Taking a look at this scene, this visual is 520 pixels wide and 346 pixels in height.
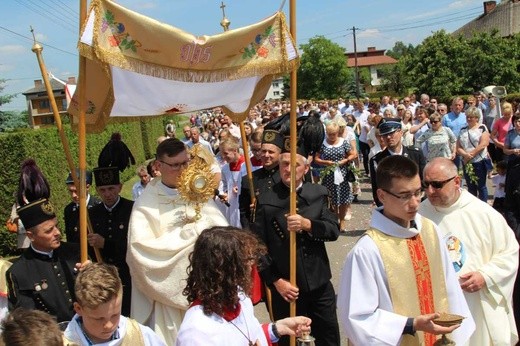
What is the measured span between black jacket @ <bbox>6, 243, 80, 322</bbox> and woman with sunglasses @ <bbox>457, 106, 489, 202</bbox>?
837 centimetres

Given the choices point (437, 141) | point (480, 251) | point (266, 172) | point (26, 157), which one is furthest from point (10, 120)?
point (480, 251)

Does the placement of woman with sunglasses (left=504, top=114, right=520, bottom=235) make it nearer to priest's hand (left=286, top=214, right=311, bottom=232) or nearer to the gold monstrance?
priest's hand (left=286, top=214, right=311, bottom=232)

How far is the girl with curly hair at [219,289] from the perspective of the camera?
274 centimetres

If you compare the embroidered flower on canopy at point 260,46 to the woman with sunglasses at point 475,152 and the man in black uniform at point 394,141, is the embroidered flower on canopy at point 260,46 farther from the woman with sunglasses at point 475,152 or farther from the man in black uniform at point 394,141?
the woman with sunglasses at point 475,152

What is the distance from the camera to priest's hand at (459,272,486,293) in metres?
4.01

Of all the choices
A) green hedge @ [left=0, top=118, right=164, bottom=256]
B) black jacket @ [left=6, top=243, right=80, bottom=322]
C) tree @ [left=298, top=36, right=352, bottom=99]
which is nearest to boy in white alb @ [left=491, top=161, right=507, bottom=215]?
black jacket @ [left=6, top=243, right=80, bottom=322]

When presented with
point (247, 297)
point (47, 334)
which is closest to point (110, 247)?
point (247, 297)

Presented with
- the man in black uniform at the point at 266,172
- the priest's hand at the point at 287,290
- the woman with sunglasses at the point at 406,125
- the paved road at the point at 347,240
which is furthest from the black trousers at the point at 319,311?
the woman with sunglasses at the point at 406,125

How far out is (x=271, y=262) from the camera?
4.58 metres

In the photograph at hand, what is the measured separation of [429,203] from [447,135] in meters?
6.98

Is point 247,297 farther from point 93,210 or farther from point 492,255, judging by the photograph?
point 93,210

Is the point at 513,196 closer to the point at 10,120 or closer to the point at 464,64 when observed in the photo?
the point at 10,120

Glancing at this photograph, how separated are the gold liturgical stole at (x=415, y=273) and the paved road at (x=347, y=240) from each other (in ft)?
7.97

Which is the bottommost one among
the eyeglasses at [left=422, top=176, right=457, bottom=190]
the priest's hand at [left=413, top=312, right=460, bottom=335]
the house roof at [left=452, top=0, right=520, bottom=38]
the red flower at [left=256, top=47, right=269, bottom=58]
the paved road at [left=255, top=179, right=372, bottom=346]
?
the paved road at [left=255, top=179, right=372, bottom=346]
